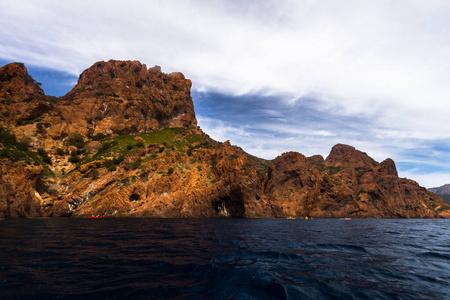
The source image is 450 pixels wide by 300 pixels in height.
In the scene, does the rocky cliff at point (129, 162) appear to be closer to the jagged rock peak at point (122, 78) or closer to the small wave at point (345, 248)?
the jagged rock peak at point (122, 78)

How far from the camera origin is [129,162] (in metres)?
69.2

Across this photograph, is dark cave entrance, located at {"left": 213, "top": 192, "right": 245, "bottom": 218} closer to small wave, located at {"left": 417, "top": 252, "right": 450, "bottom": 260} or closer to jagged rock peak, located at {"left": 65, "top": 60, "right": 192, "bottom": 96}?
small wave, located at {"left": 417, "top": 252, "right": 450, "bottom": 260}

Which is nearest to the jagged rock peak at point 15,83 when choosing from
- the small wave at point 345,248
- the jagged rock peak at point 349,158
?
the small wave at point 345,248

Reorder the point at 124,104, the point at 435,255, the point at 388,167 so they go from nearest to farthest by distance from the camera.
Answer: the point at 435,255, the point at 124,104, the point at 388,167

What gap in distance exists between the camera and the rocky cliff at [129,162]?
5625 cm

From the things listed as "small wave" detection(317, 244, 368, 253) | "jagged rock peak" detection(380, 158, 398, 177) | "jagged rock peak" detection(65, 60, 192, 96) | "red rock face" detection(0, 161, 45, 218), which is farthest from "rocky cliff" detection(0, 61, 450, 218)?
"jagged rock peak" detection(380, 158, 398, 177)

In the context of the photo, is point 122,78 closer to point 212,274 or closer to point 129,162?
point 129,162

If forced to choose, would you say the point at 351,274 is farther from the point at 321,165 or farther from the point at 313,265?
the point at 321,165

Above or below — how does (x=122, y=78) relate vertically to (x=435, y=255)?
above

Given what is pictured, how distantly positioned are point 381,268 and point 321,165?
195 metres

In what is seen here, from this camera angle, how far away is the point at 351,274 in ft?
29.5

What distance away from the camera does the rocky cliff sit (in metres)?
56.2

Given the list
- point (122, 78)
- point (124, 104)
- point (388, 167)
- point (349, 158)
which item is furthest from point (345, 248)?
point (388, 167)

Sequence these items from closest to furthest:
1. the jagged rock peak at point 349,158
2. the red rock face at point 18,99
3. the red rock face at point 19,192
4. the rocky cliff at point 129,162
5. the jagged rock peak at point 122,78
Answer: the red rock face at point 19,192 < the rocky cliff at point 129,162 < the red rock face at point 18,99 < the jagged rock peak at point 122,78 < the jagged rock peak at point 349,158
